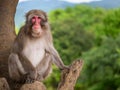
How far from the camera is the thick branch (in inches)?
292

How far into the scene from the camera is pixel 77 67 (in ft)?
24.6

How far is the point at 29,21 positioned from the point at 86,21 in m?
47.9

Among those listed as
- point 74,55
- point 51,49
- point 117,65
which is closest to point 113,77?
point 117,65

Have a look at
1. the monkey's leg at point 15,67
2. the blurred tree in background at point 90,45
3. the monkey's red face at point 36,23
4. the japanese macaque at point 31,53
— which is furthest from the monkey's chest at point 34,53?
the blurred tree in background at point 90,45

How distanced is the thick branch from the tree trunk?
4.09ft

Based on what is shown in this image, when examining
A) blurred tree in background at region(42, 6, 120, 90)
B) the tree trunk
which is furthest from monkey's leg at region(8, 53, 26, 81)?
blurred tree in background at region(42, 6, 120, 90)

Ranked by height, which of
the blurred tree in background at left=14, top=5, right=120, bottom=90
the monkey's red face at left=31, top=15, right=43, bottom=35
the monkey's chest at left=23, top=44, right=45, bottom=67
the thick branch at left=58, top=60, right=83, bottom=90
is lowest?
the blurred tree in background at left=14, top=5, right=120, bottom=90

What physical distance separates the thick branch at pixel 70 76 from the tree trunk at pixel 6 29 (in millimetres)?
1246

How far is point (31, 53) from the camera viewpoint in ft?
26.0

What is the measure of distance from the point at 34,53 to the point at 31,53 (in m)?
0.05

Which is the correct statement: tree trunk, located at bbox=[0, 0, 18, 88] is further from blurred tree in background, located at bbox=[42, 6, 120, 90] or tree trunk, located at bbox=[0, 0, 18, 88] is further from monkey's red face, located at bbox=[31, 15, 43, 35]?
blurred tree in background, located at bbox=[42, 6, 120, 90]

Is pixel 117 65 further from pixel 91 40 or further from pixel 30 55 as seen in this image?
pixel 30 55

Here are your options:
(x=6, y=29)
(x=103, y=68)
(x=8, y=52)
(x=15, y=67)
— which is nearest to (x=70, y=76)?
(x=15, y=67)

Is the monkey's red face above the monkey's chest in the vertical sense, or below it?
above
